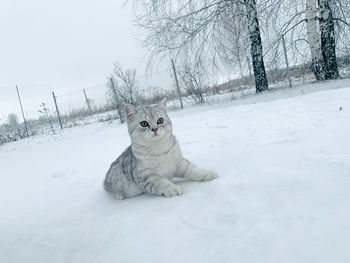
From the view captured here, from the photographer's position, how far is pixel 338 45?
9.55 meters

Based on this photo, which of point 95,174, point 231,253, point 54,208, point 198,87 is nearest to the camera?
point 231,253

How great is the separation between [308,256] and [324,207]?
442 mm

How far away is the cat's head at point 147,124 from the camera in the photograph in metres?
2.31

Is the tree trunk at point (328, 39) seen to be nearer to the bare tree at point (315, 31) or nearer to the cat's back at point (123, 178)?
the bare tree at point (315, 31)

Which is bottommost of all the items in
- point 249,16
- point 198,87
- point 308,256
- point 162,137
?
point 308,256

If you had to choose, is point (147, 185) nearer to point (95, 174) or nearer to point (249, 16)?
point (95, 174)

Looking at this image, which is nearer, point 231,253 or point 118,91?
point 231,253

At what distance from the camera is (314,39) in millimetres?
8961

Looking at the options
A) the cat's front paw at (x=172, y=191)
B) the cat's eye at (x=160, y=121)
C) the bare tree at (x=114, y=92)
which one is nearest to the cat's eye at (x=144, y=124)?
the cat's eye at (x=160, y=121)

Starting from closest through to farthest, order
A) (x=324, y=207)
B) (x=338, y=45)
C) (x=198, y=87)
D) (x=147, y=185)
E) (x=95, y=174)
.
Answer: (x=324, y=207) → (x=147, y=185) → (x=95, y=174) → (x=338, y=45) → (x=198, y=87)

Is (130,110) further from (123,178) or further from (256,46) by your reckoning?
(256,46)

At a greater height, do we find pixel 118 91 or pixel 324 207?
pixel 118 91

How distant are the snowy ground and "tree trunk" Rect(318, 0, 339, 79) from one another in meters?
6.62

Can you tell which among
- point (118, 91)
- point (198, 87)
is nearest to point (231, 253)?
point (198, 87)
